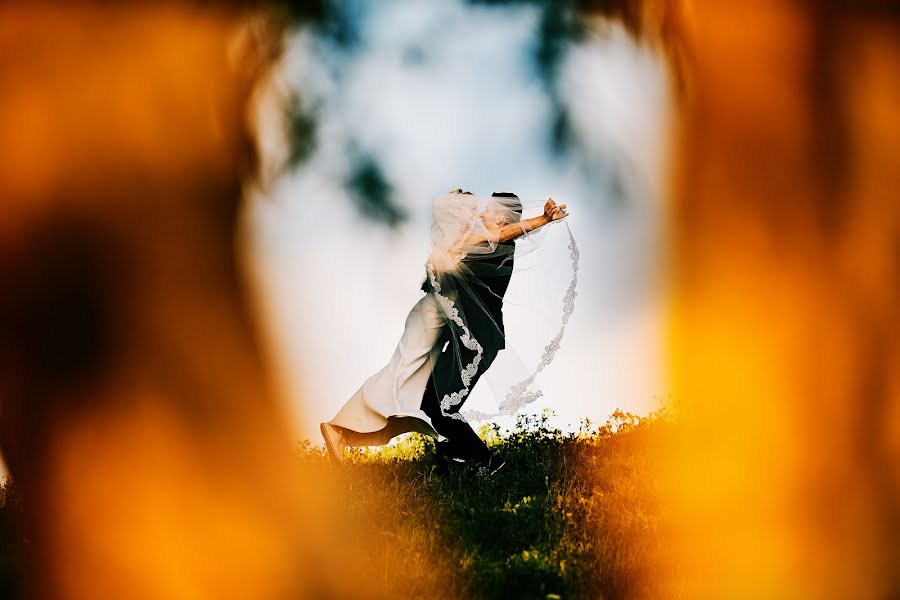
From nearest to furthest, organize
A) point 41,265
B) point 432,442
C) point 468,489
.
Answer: point 41,265
point 468,489
point 432,442

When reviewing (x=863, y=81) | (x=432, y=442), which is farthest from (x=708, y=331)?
(x=432, y=442)

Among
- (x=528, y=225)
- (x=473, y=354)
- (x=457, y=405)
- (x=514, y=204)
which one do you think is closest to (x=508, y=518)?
(x=457, y=405)

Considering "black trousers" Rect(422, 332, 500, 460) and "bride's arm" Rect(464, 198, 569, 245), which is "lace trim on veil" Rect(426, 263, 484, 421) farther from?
"bride's arm" Rect(464, 198, 569, 245)

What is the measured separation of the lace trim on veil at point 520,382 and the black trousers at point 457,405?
0.15 ft

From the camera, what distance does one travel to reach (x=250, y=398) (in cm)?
275

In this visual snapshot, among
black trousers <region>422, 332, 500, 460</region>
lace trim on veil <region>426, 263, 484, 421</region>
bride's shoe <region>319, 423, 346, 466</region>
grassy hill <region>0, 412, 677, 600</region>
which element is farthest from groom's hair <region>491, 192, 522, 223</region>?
bride's shoe <region>319, 423, 346, 466</region>

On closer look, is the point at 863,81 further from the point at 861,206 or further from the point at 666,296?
the point at 666,296

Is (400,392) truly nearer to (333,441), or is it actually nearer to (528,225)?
(333,441)

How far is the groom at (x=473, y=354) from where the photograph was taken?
12.4ft

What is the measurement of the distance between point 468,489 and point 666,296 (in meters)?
1.41

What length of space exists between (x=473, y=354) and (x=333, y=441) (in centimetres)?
87

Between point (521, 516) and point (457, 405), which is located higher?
point (457, 405)

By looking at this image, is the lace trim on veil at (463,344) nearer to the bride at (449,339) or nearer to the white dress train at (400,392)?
the bride at (449,339)

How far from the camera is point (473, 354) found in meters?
3.79
